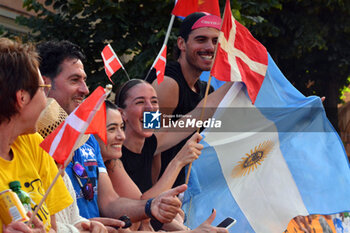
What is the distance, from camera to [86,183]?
12.4 feet

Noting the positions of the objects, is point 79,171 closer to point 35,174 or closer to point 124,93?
point 35,174

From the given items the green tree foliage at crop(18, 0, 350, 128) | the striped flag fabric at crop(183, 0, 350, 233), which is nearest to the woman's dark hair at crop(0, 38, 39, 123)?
the striped flag fabric at crop(183, 0, 350, 233)

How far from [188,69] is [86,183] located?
196cm

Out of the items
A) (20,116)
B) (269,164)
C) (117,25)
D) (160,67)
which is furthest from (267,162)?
(117,25)

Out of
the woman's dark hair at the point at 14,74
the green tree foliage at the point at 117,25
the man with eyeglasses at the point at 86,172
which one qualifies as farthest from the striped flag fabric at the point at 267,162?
the green tree foliage at the point at 117,25

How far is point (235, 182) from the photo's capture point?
16.2 ft

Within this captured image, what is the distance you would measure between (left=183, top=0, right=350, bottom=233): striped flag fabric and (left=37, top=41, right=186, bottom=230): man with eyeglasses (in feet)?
2.56

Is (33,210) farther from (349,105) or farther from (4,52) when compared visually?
(349,105)

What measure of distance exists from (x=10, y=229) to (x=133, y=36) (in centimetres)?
699

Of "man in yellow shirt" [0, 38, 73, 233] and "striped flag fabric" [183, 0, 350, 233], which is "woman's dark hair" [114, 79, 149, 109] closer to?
"striped flag fabric" [183, 0, 350, 233]

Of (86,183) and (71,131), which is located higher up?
A: (71,131)

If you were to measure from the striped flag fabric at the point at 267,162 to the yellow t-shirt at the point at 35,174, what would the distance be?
1.75 m

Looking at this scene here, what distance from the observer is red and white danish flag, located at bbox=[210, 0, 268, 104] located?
4586 mm

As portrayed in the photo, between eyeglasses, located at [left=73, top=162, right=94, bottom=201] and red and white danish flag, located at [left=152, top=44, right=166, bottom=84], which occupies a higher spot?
red and white danish flag, located at [left=152, top=44, right=166, bottom=84]
